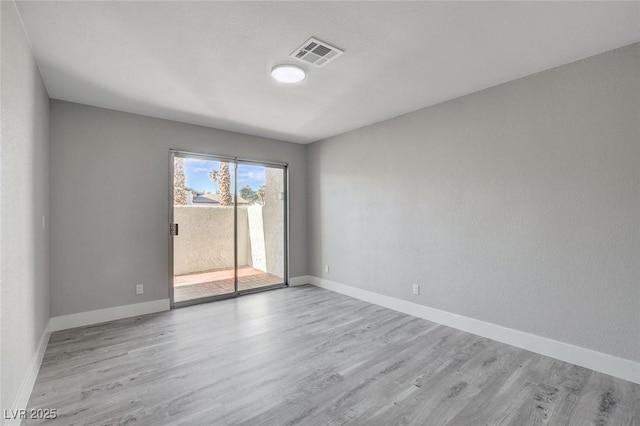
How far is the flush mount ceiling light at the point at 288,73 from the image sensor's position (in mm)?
2591

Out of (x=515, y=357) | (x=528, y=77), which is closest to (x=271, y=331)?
(x=515, y=357)

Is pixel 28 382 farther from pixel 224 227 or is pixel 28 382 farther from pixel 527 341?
pixel 527 341

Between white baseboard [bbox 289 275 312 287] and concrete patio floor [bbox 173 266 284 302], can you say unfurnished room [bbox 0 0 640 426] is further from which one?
white baseboard [bbox 289 275 312 287]

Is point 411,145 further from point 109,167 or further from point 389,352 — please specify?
point 109,167

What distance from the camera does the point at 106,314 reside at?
3572mm

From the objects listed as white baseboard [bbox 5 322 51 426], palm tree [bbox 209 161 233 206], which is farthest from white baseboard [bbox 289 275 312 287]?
white baseboard [bbox 5 322 51 426]

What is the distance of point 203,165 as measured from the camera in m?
4.40

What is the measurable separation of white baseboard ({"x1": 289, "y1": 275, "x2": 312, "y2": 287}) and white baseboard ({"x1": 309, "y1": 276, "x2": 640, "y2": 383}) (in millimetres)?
1535

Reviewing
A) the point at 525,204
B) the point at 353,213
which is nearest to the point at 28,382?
the point at 353,213

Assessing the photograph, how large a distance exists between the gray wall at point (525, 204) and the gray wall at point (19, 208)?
12.0ft

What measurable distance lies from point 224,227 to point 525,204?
12.8 feet

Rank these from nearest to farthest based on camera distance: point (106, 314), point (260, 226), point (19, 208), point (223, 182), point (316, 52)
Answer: point (19, 208) → point (316, 52) → point (106, 314) → point (223, 182) → point (260, 226)

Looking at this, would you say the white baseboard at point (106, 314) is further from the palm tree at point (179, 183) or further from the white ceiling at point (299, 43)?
the white ceiling at point (299, 43)

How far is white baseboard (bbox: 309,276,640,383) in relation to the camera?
7.60 feet
